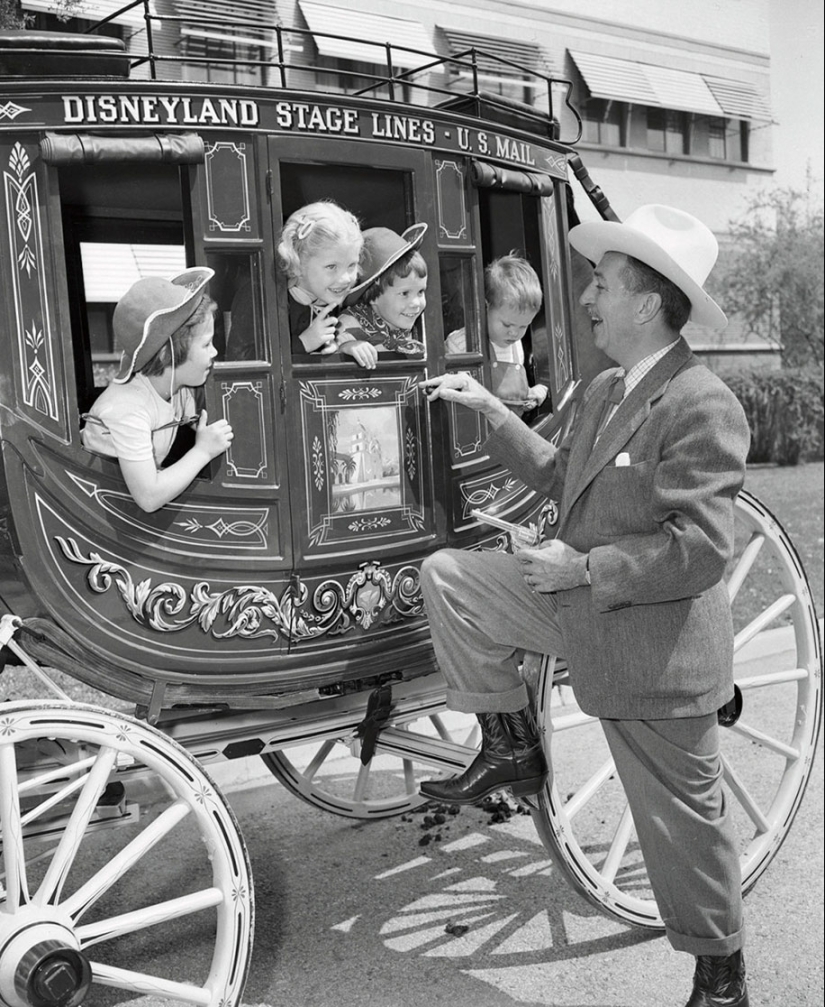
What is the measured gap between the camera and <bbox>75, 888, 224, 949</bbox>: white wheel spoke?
6.87ft

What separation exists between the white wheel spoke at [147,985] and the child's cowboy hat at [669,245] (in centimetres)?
167

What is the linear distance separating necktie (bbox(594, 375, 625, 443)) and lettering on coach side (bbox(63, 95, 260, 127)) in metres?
0.94

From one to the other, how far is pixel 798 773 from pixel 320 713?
4.53ft

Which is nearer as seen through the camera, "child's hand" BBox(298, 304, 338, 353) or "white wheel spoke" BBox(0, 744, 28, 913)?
"white wheel spoke" BBox(0, 744, 28, 913)

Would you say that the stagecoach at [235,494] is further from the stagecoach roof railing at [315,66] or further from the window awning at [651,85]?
the window awning at [651,85]

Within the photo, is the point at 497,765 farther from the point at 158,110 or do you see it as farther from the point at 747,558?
the point at 158,110

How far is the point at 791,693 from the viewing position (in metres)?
4.96

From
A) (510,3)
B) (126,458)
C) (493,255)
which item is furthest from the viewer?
(510,3)

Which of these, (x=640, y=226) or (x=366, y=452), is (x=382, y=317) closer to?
(x=366, y=452)

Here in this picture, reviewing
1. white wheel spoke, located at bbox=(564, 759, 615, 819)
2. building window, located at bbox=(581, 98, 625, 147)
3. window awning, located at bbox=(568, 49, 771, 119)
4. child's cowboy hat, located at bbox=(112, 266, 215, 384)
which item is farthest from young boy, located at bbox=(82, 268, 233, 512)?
building window, located at bbox=(581, 98, 625, 147)

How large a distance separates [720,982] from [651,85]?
106 inches

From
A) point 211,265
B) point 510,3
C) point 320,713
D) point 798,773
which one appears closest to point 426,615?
point 320,713

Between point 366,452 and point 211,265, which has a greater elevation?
point 211,265

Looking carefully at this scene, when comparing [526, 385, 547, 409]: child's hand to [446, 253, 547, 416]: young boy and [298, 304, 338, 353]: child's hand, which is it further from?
[298, 304, 338, 353]: child's hand
